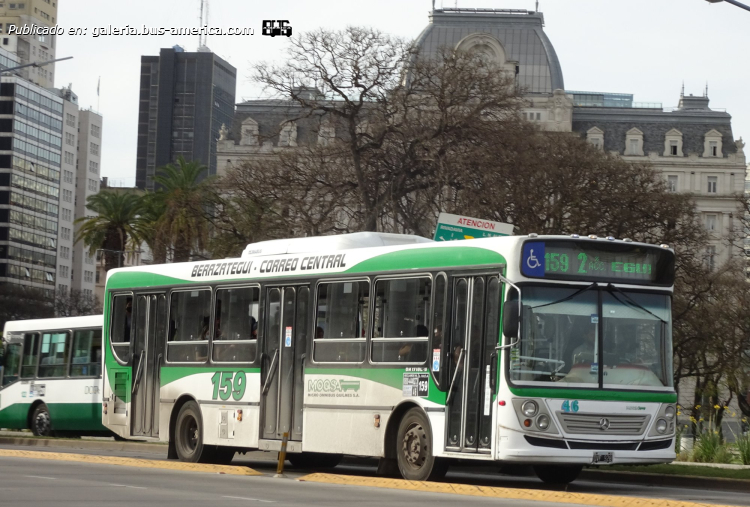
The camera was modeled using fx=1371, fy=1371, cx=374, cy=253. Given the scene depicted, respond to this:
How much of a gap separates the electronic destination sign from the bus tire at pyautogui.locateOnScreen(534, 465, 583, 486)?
8.91 ft

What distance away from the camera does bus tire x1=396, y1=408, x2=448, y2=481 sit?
54.2ft

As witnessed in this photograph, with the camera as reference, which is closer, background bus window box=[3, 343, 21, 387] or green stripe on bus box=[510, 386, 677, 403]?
green stripe on bus box=[510, 386, 677, 403]

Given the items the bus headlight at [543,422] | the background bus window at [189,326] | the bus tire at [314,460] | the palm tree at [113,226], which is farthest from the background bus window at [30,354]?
the palm tree at [113,226]

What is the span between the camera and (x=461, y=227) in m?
25.2

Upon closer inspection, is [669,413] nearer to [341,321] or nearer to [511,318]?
[511,318]

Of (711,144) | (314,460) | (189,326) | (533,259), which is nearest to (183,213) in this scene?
(189,326)

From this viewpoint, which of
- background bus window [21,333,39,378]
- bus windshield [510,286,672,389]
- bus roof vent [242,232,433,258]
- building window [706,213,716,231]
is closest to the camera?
bus windshield [510,286,672,389]

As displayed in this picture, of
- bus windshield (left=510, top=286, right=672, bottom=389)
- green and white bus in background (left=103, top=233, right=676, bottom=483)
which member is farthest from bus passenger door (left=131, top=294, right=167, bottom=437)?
bus windshield (left=510, top=286, right=672, bottom=389)

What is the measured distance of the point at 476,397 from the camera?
16.0m

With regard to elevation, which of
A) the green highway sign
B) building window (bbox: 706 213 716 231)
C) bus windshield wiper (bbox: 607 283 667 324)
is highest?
building window (bbox: 706 213 716 231)

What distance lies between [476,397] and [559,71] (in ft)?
320

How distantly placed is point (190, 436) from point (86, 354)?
10819mm

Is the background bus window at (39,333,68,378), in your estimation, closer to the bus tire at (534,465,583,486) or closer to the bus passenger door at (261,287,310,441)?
the bus passenger door at (261,287,310,441)

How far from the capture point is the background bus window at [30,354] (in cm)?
3322
